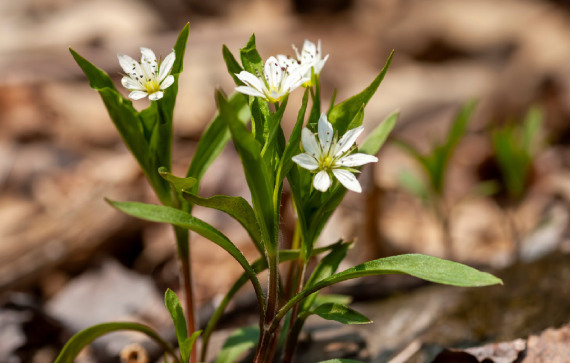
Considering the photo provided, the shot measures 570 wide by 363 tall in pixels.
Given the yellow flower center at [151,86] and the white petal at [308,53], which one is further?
the white petal at [308,53]

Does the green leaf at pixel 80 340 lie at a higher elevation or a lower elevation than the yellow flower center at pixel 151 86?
lower

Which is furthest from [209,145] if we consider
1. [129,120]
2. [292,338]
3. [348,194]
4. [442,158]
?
[348,194]

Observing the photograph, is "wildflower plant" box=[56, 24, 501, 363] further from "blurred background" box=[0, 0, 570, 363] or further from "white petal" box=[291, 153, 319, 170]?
"blurred background" box=[0, 0, 570, 363]

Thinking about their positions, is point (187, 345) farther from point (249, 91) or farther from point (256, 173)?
point (249, 91)

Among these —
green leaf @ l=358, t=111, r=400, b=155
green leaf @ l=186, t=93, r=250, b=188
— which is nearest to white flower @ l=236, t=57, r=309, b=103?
green leaf @ l=186, t=93, r=250, b=188

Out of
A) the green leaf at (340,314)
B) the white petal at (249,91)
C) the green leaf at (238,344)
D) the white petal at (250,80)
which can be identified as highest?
the white petal at (250,80)

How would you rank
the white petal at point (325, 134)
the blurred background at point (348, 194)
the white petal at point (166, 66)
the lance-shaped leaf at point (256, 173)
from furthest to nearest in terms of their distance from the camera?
the blurred background at point (348, 194) < the white petal at point (166, 66) < the white petal at point (325, 134) < the lance-shaped leaf at point (256, 173)

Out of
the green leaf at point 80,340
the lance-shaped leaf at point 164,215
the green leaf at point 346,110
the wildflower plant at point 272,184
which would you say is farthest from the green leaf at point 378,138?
the green leaf at point 80,340

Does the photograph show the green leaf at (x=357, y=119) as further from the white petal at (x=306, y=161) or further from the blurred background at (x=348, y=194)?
the blurred background at (x=348, y=194)

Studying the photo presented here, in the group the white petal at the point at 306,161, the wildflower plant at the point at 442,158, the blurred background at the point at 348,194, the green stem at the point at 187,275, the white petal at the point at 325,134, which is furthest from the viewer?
the wildflower plant at the point at 442,158
